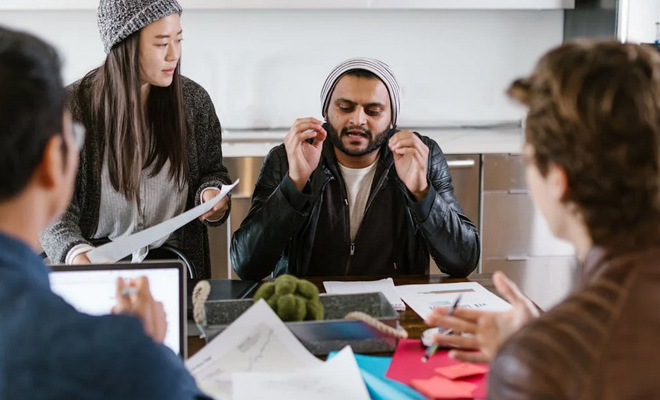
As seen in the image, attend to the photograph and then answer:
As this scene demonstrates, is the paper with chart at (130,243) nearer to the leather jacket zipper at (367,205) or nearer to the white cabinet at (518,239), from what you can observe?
the leather jacket zipper at (367,205)

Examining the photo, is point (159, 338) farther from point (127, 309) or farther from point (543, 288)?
point (543, 288)

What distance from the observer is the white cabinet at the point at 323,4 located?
148 inches

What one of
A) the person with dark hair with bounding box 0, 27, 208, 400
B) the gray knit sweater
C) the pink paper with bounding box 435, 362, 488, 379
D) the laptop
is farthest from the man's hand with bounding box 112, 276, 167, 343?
the gray knit sweater

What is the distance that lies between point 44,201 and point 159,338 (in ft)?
1.27

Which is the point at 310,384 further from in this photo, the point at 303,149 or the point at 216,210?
the point at 303,149

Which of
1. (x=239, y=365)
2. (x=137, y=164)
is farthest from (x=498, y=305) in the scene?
(x=137, y=164)

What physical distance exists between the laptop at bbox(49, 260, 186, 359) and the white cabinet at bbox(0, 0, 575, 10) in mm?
2678

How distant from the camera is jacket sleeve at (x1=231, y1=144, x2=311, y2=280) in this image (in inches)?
83.7

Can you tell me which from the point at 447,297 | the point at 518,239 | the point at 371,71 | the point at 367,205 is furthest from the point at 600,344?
the point at 518,239

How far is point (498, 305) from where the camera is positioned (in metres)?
1.81

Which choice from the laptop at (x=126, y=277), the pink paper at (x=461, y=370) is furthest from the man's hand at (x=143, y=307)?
the pink paper at (x=461, y=370)

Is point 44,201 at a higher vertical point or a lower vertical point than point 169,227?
higher

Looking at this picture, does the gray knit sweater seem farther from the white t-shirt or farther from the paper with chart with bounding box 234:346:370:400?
the paper with chart with bounding box 234:346:370:400

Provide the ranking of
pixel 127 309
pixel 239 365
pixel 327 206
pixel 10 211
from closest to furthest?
1. pixel 10 211
2. pixel 127 309
3. pixel 239 365
4. pixel 327 206
